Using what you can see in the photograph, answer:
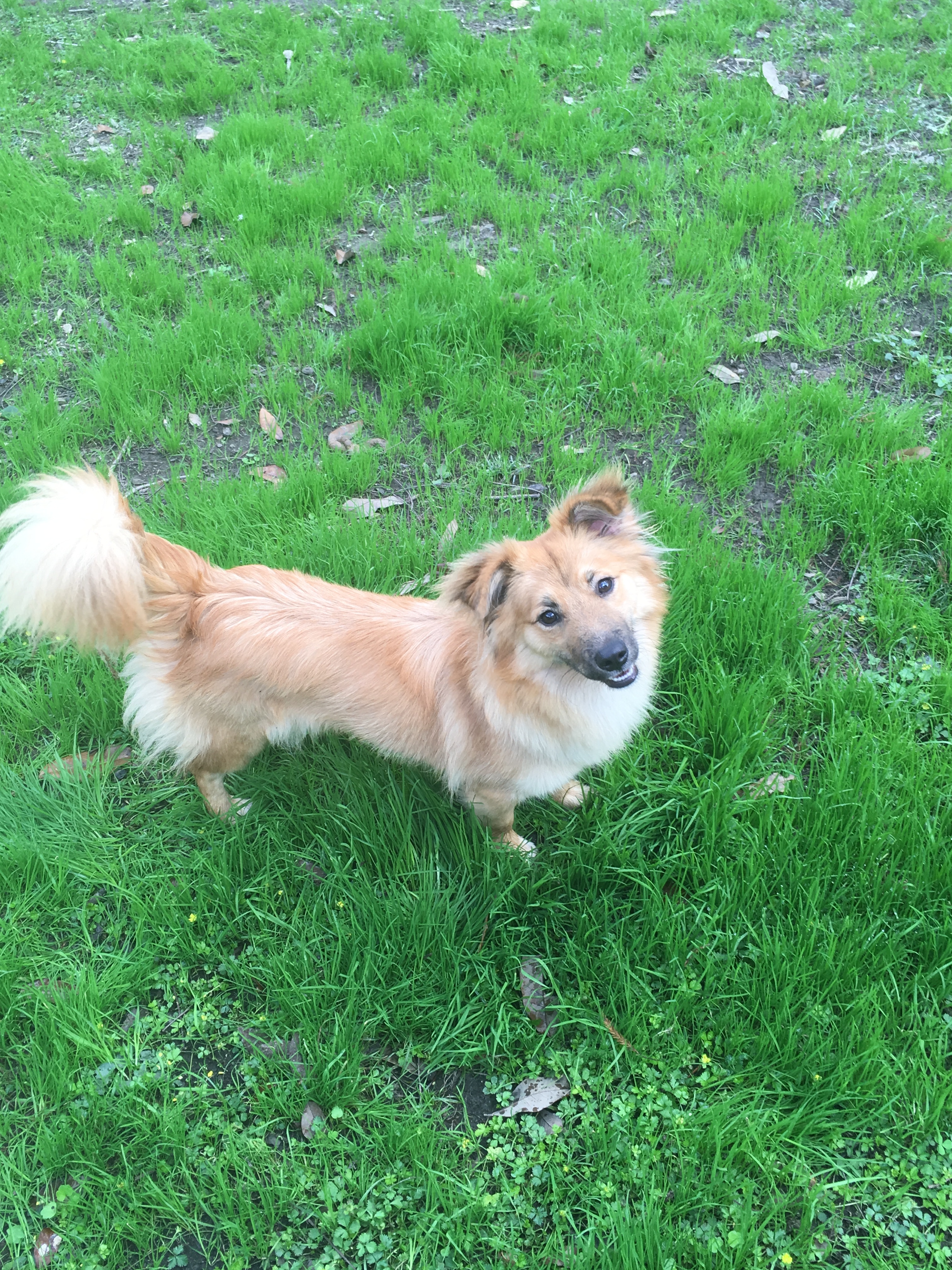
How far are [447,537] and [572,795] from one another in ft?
4.60

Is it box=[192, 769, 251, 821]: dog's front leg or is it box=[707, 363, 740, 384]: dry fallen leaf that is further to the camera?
box=[707, 363, 740, 384]: dry fallen leaf

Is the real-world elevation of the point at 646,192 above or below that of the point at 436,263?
above

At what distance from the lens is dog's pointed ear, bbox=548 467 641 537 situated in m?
2.32

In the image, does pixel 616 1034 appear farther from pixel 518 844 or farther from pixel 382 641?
pixel 382 641

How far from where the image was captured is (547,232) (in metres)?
4.79

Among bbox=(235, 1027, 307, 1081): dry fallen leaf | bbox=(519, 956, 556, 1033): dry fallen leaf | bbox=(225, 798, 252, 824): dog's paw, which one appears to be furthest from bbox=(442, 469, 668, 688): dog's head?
bbox=(235, 1027, 307, 1081): dry fallen leaf

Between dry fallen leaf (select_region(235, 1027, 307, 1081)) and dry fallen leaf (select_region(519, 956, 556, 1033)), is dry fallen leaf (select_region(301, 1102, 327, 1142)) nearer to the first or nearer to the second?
dry fallen leaf (select_region(235, 1027, 307, 1081))

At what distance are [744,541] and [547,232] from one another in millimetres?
2697

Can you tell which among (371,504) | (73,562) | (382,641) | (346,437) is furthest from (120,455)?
(382,641)

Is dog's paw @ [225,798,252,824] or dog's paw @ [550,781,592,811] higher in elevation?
dog's paw @ [550,781,592,811]

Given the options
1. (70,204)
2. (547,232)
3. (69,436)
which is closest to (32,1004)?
(69,436)

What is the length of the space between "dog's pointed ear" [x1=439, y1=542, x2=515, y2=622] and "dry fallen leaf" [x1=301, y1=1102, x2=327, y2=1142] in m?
1.56

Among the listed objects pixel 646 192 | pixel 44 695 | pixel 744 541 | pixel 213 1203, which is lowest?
pixel 213 1203

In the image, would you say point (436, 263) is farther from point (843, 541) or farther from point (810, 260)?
point (843, 541)
